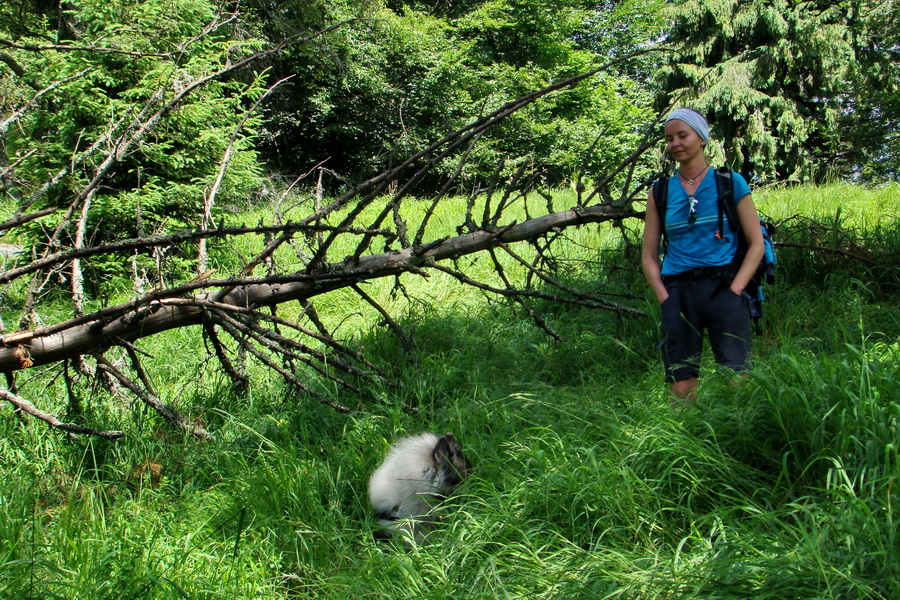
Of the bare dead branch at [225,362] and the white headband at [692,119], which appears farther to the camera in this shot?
the bare dead branch at [225,362]

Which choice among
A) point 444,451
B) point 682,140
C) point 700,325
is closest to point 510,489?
point 444,451

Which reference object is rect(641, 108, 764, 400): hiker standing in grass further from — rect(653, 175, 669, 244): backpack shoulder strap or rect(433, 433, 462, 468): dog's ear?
rect(433, 433, 462, 468): dog's ear

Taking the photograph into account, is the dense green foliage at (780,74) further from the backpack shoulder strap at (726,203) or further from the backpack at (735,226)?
the backpack shoulder strap at (726,203)

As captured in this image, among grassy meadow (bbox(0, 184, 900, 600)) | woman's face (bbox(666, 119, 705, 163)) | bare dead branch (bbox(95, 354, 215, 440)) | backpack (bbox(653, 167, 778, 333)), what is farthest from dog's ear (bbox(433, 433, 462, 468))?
woman's face (bbox(666, 119, 705, 163))

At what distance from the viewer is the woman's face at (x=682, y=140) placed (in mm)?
3156

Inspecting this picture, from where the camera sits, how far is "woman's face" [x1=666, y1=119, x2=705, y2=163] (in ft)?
10.4

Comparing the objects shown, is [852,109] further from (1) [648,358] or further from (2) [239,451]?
→ (2) [239,451]

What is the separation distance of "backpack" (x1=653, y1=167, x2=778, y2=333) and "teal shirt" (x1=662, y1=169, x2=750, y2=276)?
0.02 metres

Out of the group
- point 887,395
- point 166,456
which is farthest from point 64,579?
point 887,395

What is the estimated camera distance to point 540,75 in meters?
22.4

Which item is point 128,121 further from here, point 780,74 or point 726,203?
point 780,74

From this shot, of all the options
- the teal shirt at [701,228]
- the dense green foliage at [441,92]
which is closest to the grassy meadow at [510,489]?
the teal shirt at [701,228]

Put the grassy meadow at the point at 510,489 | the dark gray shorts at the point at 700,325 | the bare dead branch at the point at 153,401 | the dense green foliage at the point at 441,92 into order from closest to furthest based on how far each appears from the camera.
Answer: the grassy meadow at the point at 510,489 < the dark gray shorts at the point at 700,325 < the bare dead branch at the point at 153,401 < the dense green foliage at the point at 441,92

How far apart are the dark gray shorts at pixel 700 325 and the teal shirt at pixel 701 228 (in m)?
0.11
